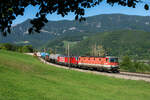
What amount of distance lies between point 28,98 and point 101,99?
6163 millimetres

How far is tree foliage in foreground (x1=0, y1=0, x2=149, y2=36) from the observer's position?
554 centimetres

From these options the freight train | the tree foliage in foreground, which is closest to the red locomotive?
the freight train

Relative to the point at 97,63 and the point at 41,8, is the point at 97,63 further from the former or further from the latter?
the point at 41,8

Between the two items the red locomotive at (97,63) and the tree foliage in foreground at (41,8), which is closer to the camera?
the tree foliage in foreground at (41,8)

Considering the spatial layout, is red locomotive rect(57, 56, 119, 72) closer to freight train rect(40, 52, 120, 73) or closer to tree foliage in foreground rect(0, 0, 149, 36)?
freight train rect(40, 52, 120, 73)

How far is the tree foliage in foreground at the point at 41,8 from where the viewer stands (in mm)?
5539

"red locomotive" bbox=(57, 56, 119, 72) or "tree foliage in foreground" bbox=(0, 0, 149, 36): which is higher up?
"tree foliage in foreground" bbox=(0, 0, 149, 36)

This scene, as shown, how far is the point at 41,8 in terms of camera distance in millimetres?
6230

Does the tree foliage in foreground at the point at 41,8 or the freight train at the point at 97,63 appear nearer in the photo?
the tree foliage in foreground at the point at 41,8

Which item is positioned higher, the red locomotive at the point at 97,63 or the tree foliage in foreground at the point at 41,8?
the tree foliage in foreground at the point at 41,8

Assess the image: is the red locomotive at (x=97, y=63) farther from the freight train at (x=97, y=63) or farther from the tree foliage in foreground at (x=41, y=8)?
the tree foliage in foreground at (x=41, y=8)

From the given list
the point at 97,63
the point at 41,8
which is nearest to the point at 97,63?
the point at 97,63

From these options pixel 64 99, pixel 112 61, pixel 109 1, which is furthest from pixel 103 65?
pixel 109 1

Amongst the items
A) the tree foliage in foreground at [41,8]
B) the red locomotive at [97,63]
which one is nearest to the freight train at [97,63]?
the red locomotive at [97,63]
